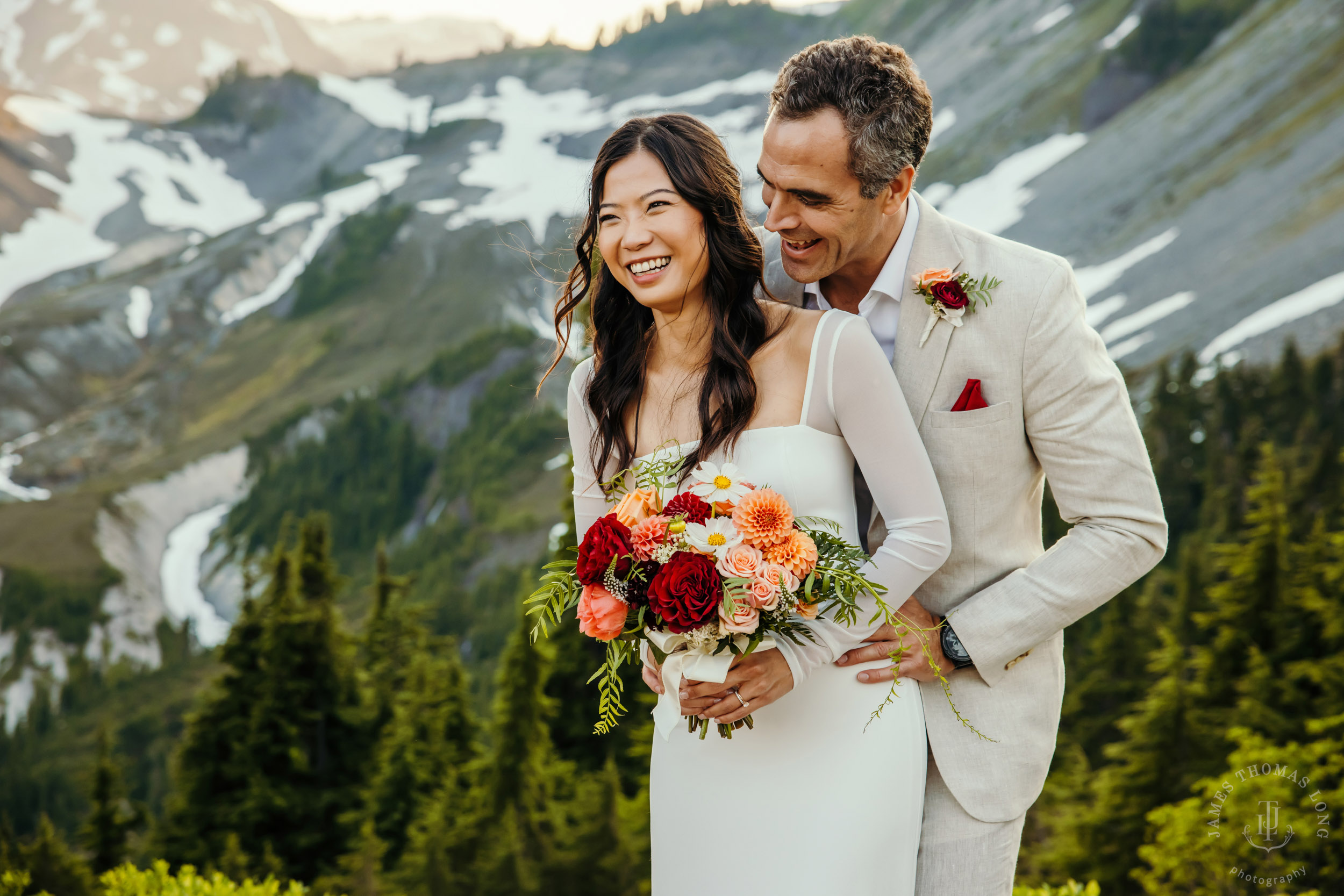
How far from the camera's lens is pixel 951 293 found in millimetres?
3172

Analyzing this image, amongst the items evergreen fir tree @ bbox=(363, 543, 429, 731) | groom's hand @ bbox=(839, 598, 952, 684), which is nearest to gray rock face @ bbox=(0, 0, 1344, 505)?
groom's hand @ bbox=(839, 598, 952, 684)

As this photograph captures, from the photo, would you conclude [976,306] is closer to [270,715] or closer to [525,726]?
[525,726]

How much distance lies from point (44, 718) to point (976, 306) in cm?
7198

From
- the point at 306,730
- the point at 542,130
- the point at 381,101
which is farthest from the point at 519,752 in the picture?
the point at 381,101

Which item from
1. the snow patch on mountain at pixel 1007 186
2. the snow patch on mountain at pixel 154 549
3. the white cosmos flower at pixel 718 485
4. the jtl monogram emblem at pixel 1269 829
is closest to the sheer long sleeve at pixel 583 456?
the white cosmos flower at pixel 718 485

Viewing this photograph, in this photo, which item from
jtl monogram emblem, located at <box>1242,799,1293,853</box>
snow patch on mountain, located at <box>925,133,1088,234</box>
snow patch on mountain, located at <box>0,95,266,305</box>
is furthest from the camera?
snow patch on mountain, located at <box>0,95,266,305</box>

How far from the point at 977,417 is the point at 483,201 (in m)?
137

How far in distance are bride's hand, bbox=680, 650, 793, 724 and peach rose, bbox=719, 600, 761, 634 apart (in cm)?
24

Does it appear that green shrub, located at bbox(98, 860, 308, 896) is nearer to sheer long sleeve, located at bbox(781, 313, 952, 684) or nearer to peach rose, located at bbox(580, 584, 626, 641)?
peach rose, located at bbox(580, 584, 626, 641)

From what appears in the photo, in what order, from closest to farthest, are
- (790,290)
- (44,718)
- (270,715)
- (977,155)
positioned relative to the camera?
1. (790,290)
2. (270,715)
3. (44,718)
4. (977,155)

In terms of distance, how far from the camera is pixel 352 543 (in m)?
86.1

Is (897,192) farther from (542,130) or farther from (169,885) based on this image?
(542,130)

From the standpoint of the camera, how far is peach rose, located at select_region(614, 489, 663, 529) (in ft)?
9.22

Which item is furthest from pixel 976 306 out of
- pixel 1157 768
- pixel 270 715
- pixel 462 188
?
pixel 462 188
